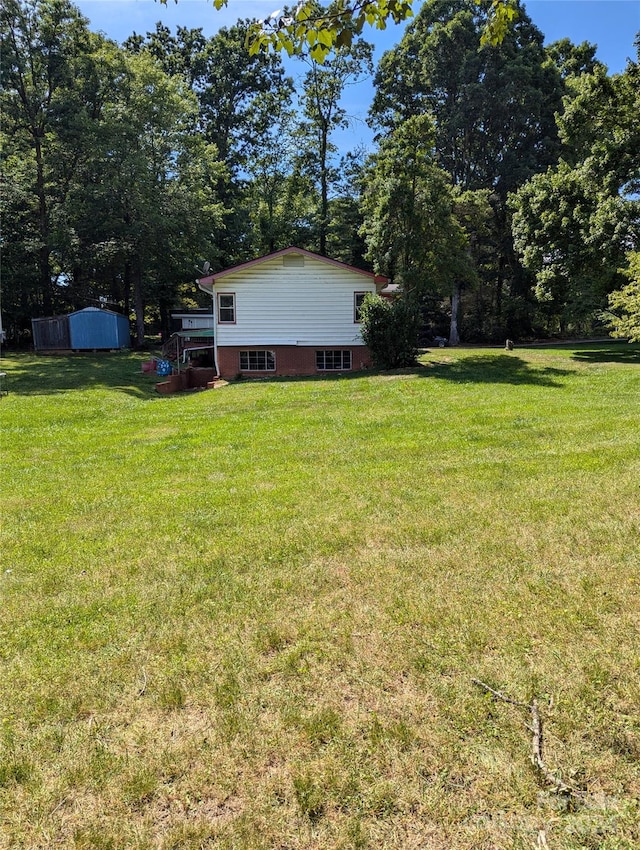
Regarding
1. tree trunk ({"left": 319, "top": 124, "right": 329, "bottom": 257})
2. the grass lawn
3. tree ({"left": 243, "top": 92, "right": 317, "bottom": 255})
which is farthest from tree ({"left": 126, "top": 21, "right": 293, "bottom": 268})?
the grass lawn

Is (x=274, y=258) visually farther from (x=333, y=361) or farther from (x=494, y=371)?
(x=494, y=371)

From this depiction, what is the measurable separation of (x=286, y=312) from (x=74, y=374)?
27.6 feet

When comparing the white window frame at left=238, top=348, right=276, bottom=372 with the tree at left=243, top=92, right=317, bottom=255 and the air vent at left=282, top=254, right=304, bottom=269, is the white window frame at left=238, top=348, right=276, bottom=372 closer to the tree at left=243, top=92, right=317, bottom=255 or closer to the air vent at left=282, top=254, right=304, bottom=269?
the air vent at left=282, top=254, right=304, bottom=269

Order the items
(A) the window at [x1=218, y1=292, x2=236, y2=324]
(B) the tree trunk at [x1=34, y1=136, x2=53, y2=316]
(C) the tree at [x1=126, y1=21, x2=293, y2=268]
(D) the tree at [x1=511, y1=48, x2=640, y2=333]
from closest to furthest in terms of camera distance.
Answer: (D) the tree at [x1=511, y1=48, x2=640, y2=333] → (A) the window at [x1=218, y1=292, x2=236, y2=324] → (B) the tree trunk at [x1=34, y1=136, x2=53, y2=316] → (C) the tree at [x1=126, y1=21, x2=293, y2=268]

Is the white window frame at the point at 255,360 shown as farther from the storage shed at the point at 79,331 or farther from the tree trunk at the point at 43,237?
the tree trunk at the point at 43,237

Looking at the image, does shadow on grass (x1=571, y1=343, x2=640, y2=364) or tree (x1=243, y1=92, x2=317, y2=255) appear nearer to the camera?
shadow on grass (x1=571, y1=343, x2=640, y2=364)

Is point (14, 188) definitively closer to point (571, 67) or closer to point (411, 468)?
point (411, 468)

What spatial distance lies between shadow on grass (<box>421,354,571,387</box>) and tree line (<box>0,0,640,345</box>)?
348cm

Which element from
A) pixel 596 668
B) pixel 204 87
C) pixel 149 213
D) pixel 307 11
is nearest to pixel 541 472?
pixel 596 668

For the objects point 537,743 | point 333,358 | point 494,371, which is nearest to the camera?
point 537,743

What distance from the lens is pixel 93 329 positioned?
2694 centimetres

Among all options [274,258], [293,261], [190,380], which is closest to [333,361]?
[293,261]

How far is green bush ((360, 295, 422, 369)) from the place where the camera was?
54.3ft

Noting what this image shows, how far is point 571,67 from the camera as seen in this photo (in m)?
28.7
